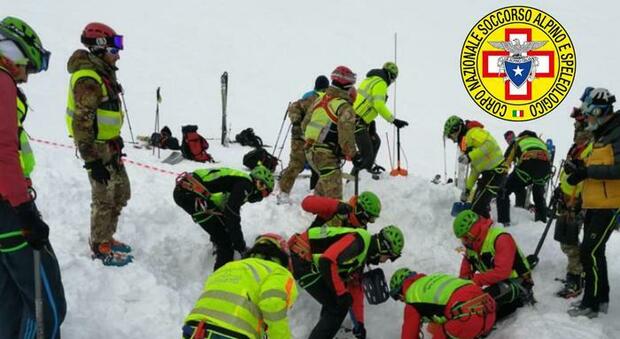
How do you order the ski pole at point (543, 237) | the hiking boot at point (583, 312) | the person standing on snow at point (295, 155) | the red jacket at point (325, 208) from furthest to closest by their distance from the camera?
the person standing on snow at point (295, 155)
the ski pole at point (543, 237)
the red jacket at point (325, 208)
the hiking boot at point (583, 312)

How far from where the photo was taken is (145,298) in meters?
5.13

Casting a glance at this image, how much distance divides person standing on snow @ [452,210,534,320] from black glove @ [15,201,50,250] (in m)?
3.80

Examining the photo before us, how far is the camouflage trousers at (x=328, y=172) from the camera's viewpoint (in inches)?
258

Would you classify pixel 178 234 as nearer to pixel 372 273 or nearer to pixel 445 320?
pixel 372 273

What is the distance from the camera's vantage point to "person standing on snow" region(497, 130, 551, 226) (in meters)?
7.74

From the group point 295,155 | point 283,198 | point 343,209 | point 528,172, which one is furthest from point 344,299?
point 528,172

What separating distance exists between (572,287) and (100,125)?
4806mm

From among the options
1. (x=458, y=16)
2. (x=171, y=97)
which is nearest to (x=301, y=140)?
(x=171, y=97)

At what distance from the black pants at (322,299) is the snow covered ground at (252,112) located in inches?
26.5

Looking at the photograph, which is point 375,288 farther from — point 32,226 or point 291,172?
point 32,226

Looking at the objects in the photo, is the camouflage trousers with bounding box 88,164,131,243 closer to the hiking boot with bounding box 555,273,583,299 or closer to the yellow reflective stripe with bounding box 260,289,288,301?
the yellow reflective stripe with bounding box 260,289,288,301

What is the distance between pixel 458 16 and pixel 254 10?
16.1 m

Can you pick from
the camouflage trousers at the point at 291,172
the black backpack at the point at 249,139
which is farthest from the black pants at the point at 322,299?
the black backpack at the point at 249,139

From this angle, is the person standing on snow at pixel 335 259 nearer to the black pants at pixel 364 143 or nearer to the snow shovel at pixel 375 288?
the snow shovel at pixel 375 288
